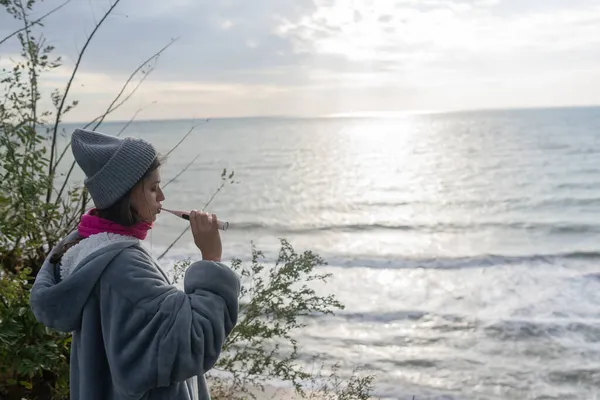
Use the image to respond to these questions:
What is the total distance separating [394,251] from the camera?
16141mm

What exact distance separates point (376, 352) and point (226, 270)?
288 inches

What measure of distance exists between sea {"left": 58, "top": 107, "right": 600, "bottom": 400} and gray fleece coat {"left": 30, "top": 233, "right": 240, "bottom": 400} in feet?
8.00

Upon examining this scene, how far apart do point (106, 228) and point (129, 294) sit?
232mm

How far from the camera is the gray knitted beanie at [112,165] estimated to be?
1676 millimetres

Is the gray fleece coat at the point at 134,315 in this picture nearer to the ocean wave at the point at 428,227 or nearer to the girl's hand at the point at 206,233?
the girl's hand at the point at 206,233

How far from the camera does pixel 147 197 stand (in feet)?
5.68

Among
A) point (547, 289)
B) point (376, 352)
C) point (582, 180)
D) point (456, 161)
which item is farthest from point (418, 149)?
point (376, 352)

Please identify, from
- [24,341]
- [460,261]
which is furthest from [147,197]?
[460,261]

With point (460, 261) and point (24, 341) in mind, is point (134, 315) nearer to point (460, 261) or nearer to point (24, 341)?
point (24, 341)

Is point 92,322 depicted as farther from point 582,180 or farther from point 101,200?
point 582,180

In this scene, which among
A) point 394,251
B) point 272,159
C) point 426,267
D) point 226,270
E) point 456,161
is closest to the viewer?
point 226,270

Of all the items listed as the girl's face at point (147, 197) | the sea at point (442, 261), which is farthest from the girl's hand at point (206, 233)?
the sea at point (442, 261)

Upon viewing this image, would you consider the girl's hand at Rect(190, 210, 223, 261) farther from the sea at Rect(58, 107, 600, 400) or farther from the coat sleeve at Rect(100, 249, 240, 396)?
the sea at Rect(58, 107, 600, 400)

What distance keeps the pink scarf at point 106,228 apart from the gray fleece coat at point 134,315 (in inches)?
1.0
